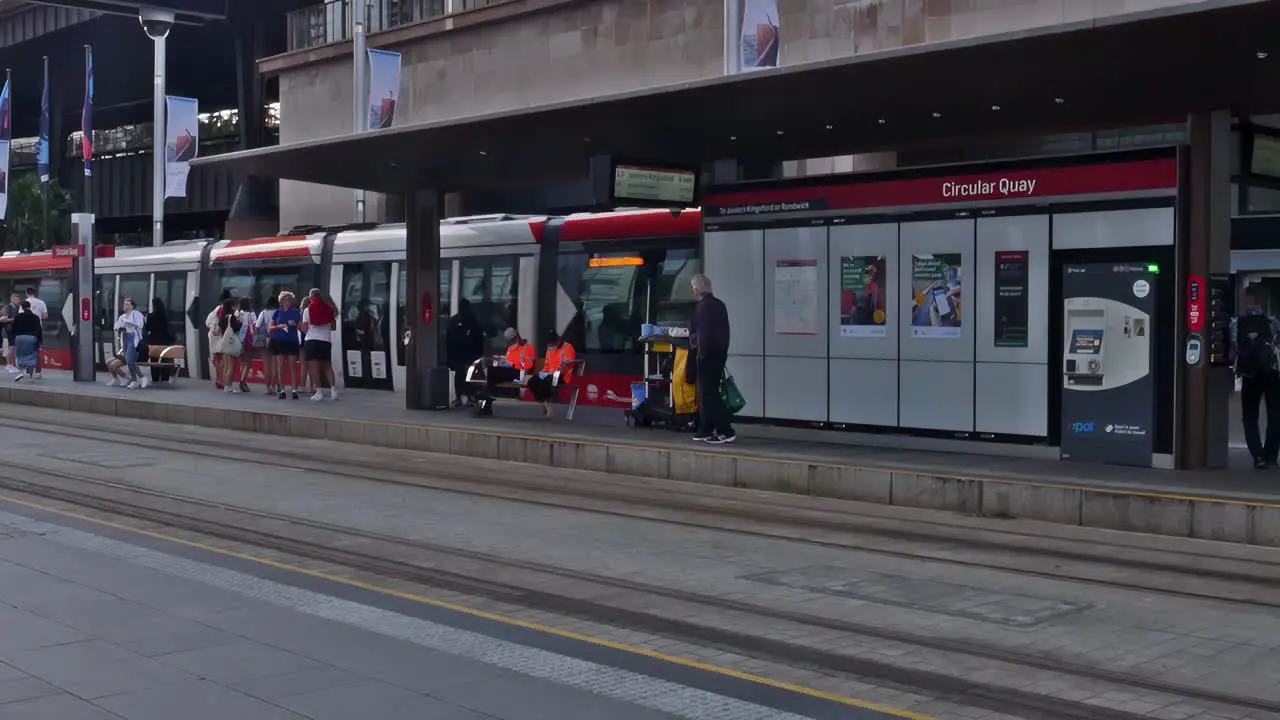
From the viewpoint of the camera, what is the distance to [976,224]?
46.5ft

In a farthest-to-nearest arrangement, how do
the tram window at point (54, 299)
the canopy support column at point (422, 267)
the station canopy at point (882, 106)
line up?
the tram window at point (54, 299), the canopy support column at point (422, 267), the station canopy at point (882, 106)

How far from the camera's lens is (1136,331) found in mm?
13055

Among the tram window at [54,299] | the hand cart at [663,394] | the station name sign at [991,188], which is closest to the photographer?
the station name sign at [991,188]

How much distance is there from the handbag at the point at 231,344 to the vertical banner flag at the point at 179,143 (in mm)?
13018

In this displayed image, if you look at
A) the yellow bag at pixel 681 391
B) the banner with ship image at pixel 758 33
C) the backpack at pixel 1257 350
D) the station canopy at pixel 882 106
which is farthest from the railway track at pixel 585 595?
the banner with ship image at pixel 758 33

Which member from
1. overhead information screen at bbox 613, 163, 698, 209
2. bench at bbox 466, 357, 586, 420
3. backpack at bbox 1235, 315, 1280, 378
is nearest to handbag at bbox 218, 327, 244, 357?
bench at bbox 466, 357, 586, 420

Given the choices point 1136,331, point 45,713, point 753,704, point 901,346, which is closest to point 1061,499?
point 1136,331

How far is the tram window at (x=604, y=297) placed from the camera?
66.0ft

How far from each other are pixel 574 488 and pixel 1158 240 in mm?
6272

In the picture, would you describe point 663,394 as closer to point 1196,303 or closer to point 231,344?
point 1196,303

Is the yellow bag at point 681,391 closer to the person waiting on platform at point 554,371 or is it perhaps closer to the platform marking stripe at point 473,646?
the person waiting on platform at point 554,371

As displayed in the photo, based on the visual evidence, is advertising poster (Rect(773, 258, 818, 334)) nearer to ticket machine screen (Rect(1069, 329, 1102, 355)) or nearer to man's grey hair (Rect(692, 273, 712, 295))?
man's grey hair (Rect(692, 273, 712, 295))

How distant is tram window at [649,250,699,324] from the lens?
1934 cm

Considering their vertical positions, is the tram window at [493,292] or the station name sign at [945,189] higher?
the station name sign at [945,189]
